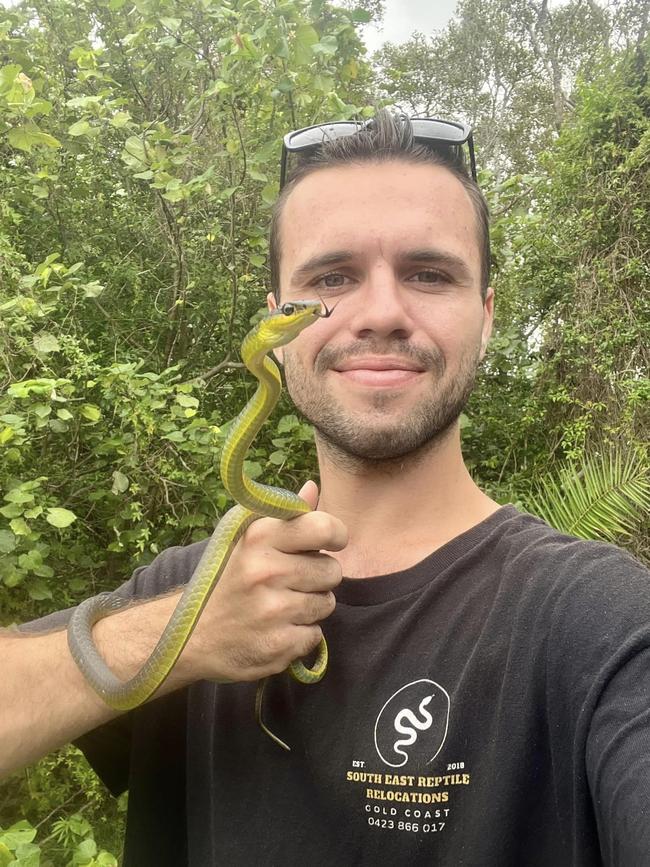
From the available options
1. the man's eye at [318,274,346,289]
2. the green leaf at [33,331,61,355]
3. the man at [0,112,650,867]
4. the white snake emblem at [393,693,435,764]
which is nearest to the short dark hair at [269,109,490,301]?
the man at [0,112,650,867]

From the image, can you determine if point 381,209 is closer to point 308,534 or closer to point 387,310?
point 387,310

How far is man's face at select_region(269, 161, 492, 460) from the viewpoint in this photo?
2092 mm

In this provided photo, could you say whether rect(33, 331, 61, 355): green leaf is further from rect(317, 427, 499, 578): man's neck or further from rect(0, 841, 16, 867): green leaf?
rect(0, 841, 16, 867): green leaf

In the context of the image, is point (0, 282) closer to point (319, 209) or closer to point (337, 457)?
point (319, 209)

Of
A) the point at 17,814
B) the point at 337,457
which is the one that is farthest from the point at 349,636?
the point at 17,814

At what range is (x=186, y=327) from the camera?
226 inches

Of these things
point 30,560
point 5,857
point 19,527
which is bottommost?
point 30,560

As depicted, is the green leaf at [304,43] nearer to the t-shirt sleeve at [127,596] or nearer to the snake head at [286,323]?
→ the snake head at [286,323]

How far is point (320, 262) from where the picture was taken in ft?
7.34

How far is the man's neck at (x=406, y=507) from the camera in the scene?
211 centimetres

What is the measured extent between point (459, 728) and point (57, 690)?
1139 mm

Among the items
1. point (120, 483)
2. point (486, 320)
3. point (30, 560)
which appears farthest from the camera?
point (120, 483)

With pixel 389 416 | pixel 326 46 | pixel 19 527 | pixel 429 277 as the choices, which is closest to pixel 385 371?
pixel 389 416

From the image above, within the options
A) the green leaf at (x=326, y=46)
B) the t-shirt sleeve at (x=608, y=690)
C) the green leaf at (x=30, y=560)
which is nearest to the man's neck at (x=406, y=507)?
the t-shirt sleeve at (x=608, y=690)
